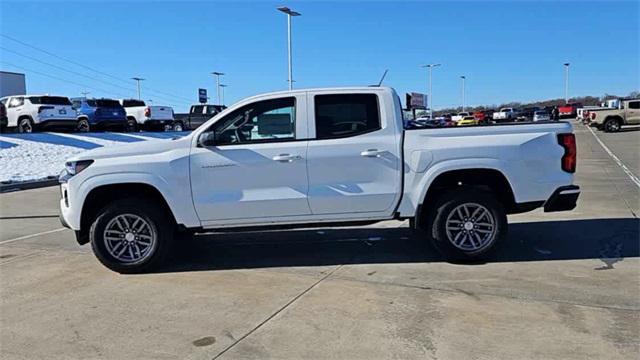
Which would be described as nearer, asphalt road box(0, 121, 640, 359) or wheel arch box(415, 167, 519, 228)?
asphalt road box(0, 121, 640, 359)

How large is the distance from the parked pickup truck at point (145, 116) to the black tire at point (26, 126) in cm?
702

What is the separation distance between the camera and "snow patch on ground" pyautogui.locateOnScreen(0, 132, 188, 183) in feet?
53.7

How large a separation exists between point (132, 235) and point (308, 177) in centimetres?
200

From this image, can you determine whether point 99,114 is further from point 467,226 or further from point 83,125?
point 467,226

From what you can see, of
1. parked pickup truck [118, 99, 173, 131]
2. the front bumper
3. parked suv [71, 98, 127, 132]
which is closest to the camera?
the front bumper

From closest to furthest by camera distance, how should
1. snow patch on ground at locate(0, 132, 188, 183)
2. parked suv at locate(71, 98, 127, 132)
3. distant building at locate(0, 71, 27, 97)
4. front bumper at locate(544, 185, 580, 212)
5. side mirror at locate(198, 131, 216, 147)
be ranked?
side mirror at locate(198, 131, 216, 147) → front bumper at locate(544, 185, 580, 212) → snow patch on ground at locate(0, 132, 188, 183) → parked suv at locate(71, 98, 127, 132) → distant building at locate(0, 71, 27, 97)

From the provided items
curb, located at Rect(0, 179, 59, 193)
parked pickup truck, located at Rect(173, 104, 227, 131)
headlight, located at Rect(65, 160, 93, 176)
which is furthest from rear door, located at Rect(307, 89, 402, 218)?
parked pickup truck, located at Rect(173, 104, 227, 131)

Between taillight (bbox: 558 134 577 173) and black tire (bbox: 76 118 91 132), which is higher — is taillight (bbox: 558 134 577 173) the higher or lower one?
the lower one

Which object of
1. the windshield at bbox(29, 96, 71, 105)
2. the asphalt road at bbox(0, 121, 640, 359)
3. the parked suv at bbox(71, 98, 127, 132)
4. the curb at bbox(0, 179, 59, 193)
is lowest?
the asphalt road at bbox(0, 121, 640, 359)

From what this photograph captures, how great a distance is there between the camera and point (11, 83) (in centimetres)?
4625

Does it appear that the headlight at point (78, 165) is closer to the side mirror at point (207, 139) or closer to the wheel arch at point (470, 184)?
the side mirror at point (207, 139)

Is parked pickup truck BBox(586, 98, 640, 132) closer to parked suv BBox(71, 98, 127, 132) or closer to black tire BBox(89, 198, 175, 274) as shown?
parked suv BBox(71, 98, 127, 132)

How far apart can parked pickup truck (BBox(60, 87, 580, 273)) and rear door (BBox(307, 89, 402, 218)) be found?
0.01 m

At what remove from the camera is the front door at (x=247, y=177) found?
233 inches
